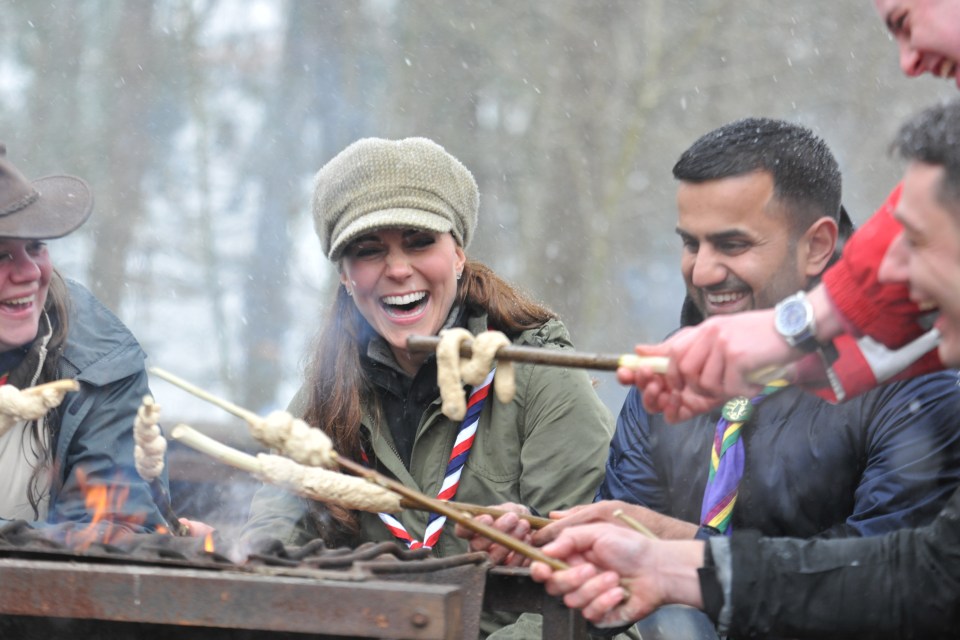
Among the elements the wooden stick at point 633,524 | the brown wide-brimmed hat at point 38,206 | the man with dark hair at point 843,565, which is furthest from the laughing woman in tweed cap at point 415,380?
the man with dark hair at point 843,565

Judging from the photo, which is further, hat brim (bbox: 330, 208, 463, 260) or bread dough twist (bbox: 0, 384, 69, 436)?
hat brim (bbox: 330, 208, 463, 260)

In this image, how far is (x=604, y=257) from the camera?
49.1 ft

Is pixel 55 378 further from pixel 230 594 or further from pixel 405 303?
pixel 230 594

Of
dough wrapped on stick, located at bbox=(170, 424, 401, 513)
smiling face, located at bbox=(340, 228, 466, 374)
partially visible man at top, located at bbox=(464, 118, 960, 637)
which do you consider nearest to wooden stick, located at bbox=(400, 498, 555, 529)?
partially visible man at top, located at bbox=(464, 118, 960, 637)

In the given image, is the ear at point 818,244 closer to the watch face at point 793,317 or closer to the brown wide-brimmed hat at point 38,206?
the watch face at point 793,317

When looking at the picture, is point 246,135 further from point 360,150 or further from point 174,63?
point 360,150

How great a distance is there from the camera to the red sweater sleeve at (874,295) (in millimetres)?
2615

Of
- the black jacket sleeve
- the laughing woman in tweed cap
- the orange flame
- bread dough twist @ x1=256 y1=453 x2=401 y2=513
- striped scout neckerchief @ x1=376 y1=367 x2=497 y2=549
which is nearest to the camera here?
the black jacket sleeve

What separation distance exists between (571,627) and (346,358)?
1439mm

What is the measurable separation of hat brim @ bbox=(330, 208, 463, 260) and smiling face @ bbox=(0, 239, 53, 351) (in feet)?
3.55

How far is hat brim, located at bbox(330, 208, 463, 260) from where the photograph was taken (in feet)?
12.6

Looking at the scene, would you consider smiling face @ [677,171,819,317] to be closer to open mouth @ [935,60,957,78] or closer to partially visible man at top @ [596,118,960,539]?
partially visible man at top @ [596,118,960,539]

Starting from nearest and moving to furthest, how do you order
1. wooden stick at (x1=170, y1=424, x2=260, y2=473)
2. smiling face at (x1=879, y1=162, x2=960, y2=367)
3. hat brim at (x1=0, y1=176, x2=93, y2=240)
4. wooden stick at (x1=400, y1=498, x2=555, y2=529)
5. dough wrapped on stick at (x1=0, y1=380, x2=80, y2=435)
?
smiling face at (x1=879, y1=162, x2=960, y2=367) → wooden stick at (x1=170, y1=424, x2=260, y2=473) → dough wrapped on stick at (x1=0, y1=380, x2=80, y2=435) → wooden stick at (x1=400, y1=498, x2=555, y2=529) → hat brim at (x1=0, y1=176, x2=93, y2=240)

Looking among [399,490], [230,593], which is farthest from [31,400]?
[399,490]
